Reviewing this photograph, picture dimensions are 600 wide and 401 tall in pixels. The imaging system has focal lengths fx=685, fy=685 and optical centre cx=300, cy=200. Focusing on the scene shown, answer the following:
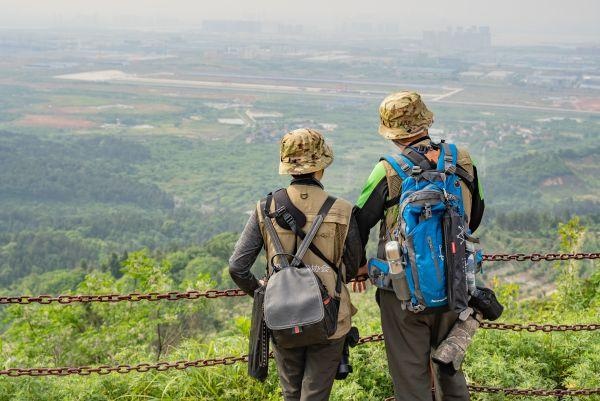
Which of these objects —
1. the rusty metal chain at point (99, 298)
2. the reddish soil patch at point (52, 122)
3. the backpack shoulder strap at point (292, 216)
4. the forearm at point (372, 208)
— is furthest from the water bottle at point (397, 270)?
the reddish soil patch at point (52, 122)

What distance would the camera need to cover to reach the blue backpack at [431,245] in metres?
2.59

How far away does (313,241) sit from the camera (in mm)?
2688

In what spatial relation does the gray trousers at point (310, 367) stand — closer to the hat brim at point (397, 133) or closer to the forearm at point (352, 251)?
the forearm at point (352, 251)

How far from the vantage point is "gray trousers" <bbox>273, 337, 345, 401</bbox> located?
109 inches

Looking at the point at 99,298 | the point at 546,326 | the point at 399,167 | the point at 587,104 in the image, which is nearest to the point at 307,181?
the point at 399,167

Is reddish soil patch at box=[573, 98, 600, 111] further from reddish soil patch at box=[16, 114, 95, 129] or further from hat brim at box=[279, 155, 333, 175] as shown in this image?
hat brim at box=[279, 155, 333, 175]

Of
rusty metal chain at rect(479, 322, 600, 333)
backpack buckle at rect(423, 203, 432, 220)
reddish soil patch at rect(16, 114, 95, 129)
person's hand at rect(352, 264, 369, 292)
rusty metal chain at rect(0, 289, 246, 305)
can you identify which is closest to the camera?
backpack buckle at rect(423, 203, 432, 220)

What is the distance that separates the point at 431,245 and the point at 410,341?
42 cm

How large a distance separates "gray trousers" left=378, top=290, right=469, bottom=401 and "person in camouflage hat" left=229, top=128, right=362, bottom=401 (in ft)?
0.58

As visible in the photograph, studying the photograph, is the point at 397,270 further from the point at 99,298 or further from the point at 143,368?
the point at 143,368

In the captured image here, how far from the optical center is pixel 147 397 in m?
3.68

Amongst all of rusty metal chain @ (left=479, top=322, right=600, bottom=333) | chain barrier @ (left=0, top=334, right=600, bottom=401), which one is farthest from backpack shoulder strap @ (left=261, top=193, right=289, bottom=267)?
rusty metal chain @ (left=479, top=322, right=600, bottom=333)

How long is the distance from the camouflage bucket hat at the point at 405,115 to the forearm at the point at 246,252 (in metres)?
0.65

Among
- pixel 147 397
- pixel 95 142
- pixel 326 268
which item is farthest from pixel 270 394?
pixel 95 142
